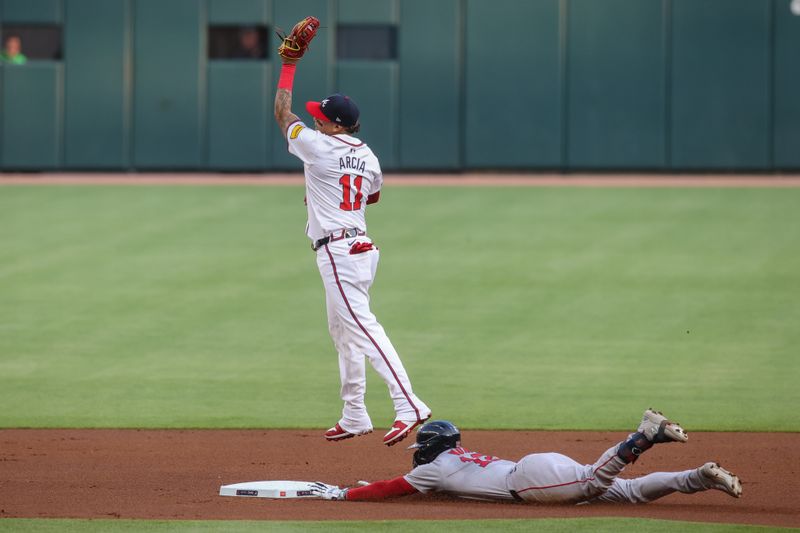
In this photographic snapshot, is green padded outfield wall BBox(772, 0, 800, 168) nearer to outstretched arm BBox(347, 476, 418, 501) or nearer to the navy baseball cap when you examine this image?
the navy baseball cap

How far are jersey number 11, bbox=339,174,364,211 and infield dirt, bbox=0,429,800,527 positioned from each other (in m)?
1.70

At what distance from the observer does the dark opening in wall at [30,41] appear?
Result: 24.7 metres

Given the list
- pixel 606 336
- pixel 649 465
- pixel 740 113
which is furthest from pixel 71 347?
pixel 740 113

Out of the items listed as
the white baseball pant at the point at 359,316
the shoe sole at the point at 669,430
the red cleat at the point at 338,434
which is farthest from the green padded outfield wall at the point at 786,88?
the shoe sole at the point at 669,430

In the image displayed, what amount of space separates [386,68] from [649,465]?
16.8 m

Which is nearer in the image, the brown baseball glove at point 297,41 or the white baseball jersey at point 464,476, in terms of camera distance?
the white baseball jersey at point 464,476

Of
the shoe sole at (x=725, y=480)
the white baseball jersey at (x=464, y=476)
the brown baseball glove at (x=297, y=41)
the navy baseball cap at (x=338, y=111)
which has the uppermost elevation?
the brown baseball glove at (x=297, y=41)

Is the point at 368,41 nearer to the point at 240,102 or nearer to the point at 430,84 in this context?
the point at 430,84

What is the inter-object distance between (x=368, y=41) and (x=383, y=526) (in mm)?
18671

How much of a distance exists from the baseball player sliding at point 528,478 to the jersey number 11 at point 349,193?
166 cm

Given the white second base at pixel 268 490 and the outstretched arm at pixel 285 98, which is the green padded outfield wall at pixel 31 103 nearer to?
the outstretched arm at pixel 285 98

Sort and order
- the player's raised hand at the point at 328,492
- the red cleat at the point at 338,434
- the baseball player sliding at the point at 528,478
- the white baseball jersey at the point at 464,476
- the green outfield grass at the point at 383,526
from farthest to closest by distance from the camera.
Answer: the red cleat at the point at 338,434, the player's raised hand at the point at 328,492, the white baseball jersey at the point at 464,476, the baseball player sliding at the point at 528,478, the green outfield grass at the point at 383,526

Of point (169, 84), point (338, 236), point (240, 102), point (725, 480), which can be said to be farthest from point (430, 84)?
point (725, 480)

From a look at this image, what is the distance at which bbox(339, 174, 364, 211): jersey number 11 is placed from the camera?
8.53 m
